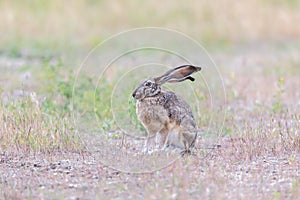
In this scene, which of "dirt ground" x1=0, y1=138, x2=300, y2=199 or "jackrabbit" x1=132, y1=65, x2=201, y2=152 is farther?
"jackrabbit" x1=132, y1=65, x2=201, y2=152

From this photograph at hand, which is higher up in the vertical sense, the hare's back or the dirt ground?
the hare's back

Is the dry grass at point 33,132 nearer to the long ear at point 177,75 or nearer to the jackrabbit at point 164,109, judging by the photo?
the jackrabbit at point 164,109

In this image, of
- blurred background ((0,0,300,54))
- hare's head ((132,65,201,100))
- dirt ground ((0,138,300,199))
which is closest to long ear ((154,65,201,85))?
hare's head ((132,65,201,100))

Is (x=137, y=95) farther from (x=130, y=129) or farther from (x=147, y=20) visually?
(x=147, y=20)

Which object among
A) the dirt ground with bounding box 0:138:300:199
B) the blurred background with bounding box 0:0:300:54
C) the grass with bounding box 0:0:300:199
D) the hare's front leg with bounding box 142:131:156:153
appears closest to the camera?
the dirt ground with bounding box 0:138:300:199

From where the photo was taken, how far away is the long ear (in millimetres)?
6867

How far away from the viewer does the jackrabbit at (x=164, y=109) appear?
6832 mm

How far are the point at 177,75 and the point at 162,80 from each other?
14cm

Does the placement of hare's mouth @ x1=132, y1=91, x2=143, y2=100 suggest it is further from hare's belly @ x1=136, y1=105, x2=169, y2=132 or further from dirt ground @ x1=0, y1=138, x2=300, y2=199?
dirt ground @ x1=0, y1=138, x2=300, y2=199

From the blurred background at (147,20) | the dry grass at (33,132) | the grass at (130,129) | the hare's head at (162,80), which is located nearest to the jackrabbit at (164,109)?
the hare's head at (162,80)

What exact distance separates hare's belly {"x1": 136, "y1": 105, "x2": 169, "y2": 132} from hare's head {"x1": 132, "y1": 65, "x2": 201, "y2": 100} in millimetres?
114

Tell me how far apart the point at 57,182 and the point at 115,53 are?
9.05 meters

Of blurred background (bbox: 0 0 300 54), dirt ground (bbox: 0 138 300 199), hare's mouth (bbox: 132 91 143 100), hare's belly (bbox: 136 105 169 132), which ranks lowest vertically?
dirt ground (bbox: 0 138 300 199)

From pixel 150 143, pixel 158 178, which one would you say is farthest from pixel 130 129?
pixel 158 178
